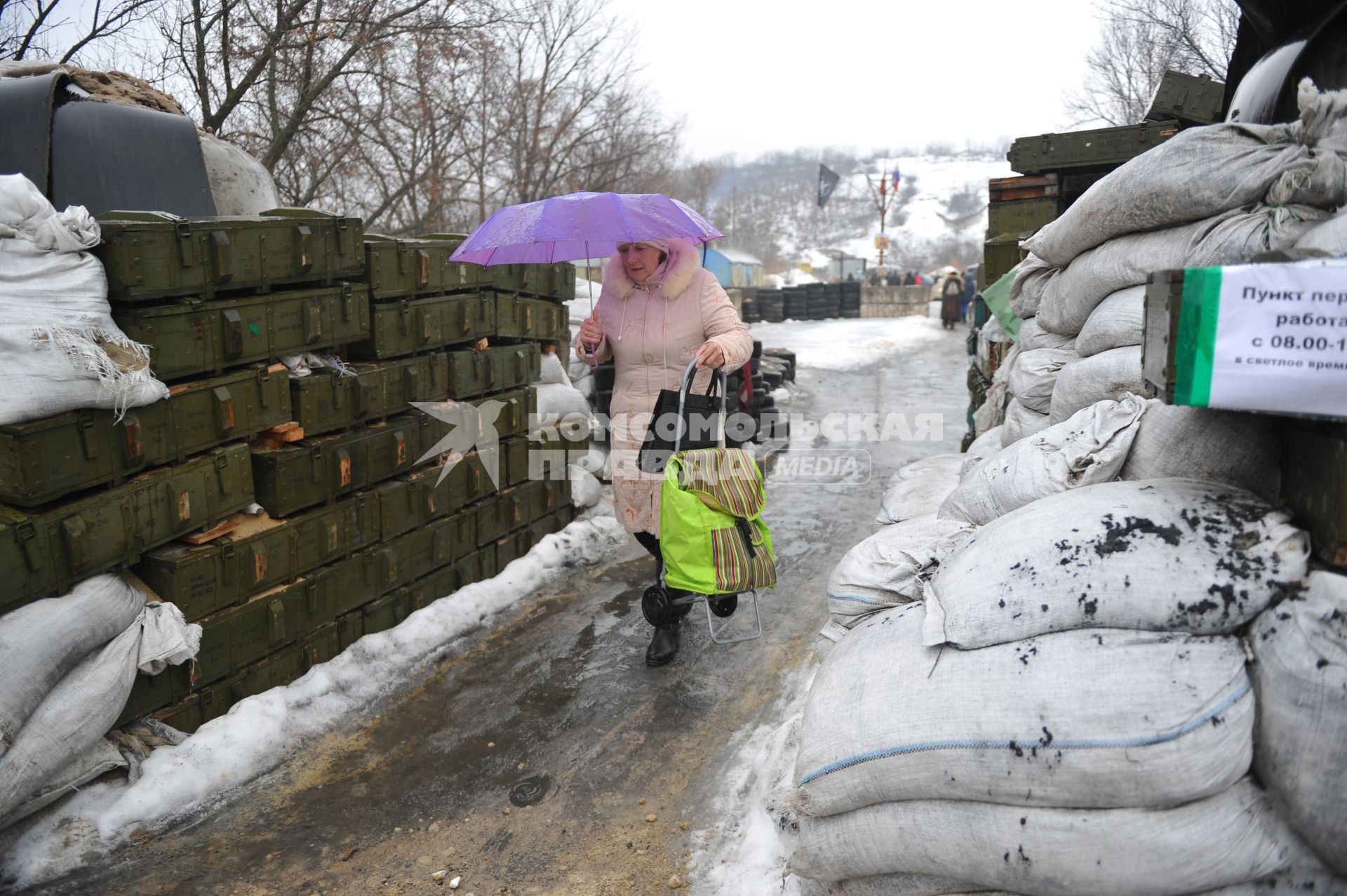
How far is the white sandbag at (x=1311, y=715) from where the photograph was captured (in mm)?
1672

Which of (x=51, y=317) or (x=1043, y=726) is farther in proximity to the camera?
(x=51, y=317)

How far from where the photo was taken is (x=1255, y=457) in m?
2.13

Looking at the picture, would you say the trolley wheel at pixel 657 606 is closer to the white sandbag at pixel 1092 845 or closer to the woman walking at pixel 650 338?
the woman walking at pixel 650 338

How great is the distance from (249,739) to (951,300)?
73.1 ft

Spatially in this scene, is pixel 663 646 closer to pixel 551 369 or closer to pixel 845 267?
pixel 551 369

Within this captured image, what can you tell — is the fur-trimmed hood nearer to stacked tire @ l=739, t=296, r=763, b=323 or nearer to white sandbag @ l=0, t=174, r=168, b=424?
white sandbag @ l=0, t=174, r=168, b=424

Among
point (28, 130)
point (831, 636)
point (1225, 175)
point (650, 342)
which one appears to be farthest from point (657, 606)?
point (28, 130)

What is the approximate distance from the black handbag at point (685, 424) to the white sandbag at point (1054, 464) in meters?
1.19

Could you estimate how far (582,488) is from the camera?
6.14 meters

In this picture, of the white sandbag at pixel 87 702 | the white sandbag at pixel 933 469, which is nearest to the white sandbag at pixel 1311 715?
the white sandbag at pixel 933 469

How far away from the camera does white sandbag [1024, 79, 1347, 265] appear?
2.42 metres

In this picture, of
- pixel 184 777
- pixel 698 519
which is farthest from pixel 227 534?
pixel 698 519

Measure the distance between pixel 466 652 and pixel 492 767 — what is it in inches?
43.3

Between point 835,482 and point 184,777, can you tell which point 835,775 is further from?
point 835,482
